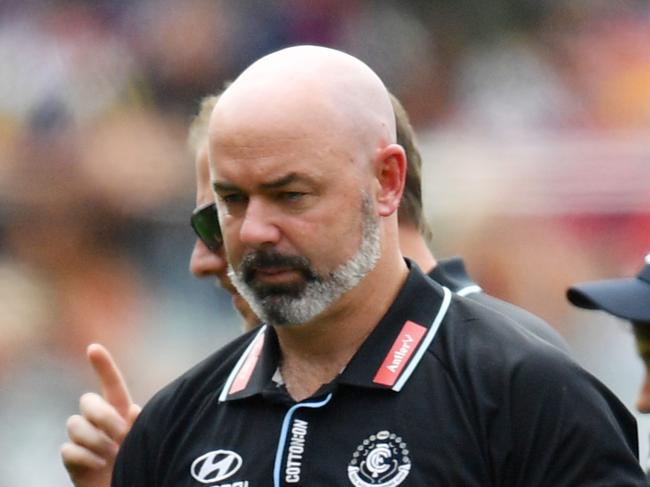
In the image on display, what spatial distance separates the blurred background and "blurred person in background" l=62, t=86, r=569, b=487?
9.67 feet

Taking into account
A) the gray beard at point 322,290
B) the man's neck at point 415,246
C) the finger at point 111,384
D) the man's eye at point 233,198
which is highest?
the man's neck at point 415,246

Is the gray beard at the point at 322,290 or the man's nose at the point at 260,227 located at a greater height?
the man's nose at the point at 260,227

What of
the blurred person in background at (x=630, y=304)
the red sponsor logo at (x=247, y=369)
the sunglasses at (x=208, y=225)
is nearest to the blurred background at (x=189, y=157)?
the sunglasses at (x=208, y=225)

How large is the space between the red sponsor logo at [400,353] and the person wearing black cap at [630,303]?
0.85 meters

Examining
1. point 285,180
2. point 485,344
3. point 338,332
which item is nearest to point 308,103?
point 285,180

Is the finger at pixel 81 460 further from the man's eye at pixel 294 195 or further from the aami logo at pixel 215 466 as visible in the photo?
the man's eye at pixel 294 195

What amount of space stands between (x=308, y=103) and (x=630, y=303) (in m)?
1.16

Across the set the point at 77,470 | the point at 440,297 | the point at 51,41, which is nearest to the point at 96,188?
the point at 51,41

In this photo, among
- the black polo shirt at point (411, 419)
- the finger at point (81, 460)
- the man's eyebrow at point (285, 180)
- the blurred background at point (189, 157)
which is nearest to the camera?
the black polo shirt at point (411, 419)

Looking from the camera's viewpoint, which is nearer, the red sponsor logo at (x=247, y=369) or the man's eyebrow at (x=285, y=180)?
the man's eyebrow at (x=285, y=180)

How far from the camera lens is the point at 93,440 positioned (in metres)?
3.48

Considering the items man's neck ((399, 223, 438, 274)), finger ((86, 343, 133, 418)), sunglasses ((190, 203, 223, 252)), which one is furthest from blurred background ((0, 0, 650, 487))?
finger ((86, 343, 133, 418))

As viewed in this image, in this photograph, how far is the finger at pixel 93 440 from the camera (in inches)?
137

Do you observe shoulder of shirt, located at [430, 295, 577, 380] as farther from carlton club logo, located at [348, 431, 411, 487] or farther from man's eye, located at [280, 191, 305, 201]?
man's eye, located at [280, 191, 305, 201]
